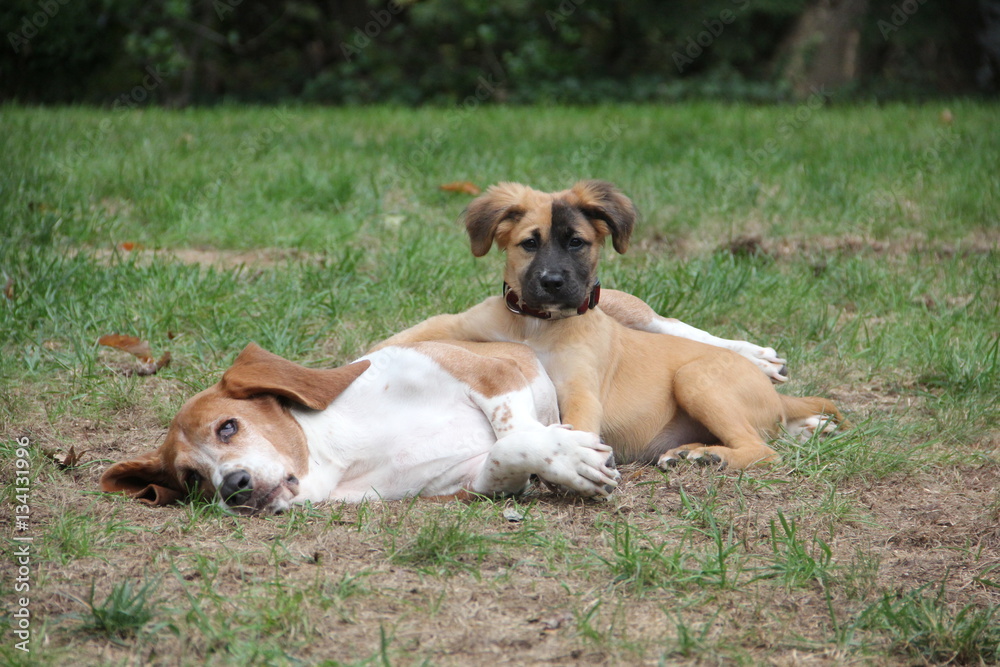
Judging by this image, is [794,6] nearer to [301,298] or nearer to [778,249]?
[778,249]

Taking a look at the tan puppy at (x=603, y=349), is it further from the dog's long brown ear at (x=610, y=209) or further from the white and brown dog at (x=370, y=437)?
the white and brown dog at (x=370, y=437)

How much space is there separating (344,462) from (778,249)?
396 cm

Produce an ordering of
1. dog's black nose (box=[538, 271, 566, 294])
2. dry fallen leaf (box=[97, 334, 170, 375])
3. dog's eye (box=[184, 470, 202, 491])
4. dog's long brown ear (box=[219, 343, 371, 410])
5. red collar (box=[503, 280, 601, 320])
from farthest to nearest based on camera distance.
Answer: dry fallen leaf (box=[97, 334, 170, 375]), red collar (box=[503, 280, 601, 320]), dog's black nose (box=[538, 271, 566, 294]), dog's long brown ear (box=[219, 343, 371, 410]), dog's eye (box=[184, 470, 202, 491])

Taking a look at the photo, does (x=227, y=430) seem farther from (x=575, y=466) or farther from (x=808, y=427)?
(x=808, y=427)

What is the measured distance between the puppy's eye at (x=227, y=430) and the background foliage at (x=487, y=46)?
1205cm

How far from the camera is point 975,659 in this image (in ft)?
7.98

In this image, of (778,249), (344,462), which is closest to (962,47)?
(778,249)

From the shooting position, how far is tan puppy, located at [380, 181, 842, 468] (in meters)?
4.02

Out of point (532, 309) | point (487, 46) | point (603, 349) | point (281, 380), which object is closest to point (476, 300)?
point (532, 309)

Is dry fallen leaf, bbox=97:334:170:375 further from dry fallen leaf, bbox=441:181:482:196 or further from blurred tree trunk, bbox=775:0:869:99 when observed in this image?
blurred tree trunk, bbox=775:0:869:99

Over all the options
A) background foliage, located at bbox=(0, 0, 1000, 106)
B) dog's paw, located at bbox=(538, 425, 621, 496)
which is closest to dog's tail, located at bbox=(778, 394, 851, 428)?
dog's paw, located at bbox=(538, 425, 621, 496)

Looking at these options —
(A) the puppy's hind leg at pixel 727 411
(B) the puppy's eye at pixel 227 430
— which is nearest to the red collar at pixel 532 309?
(A) the puppy's hind leg at pixel 727 411

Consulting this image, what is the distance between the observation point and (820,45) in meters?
15.2

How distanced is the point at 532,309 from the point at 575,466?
1.04m
